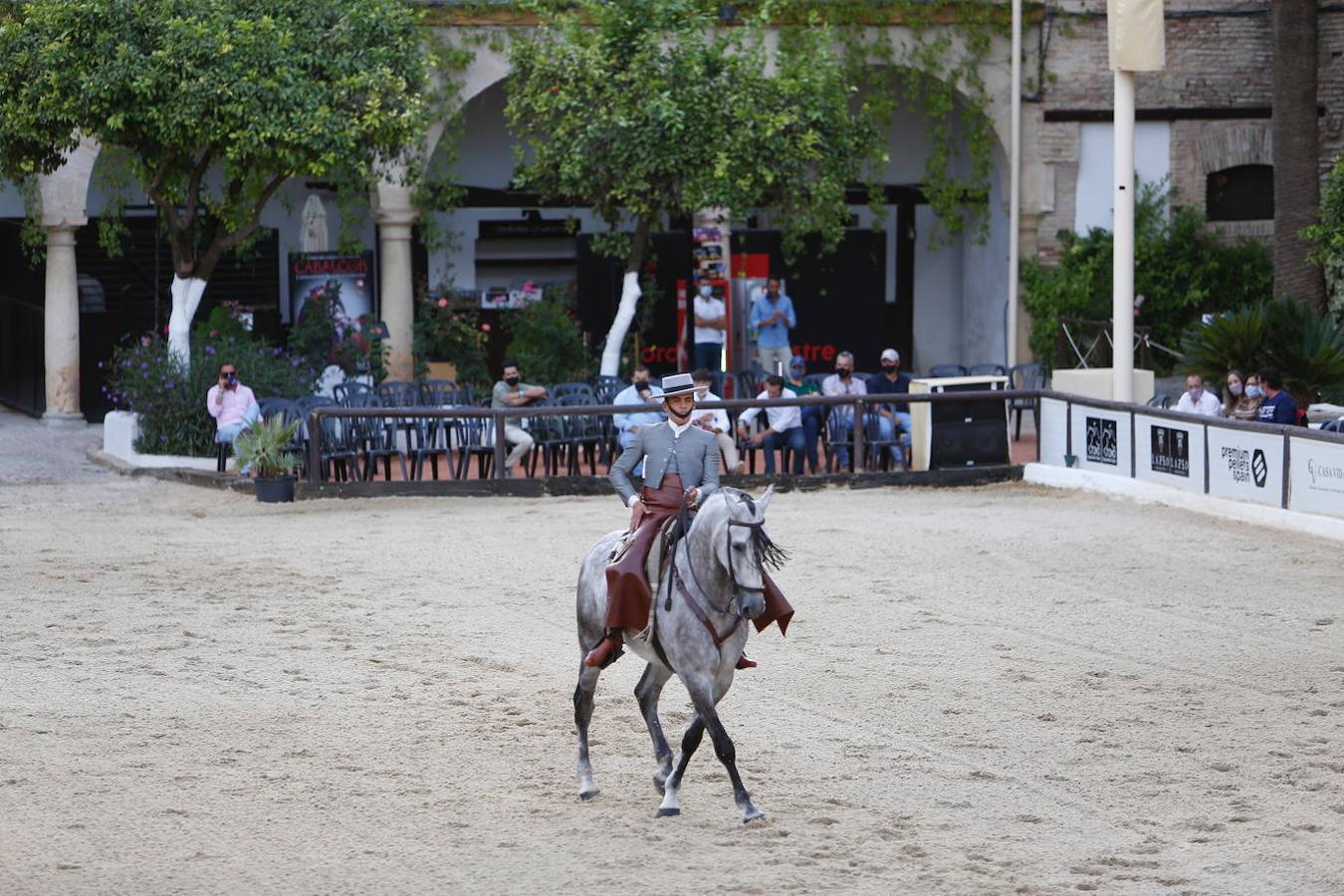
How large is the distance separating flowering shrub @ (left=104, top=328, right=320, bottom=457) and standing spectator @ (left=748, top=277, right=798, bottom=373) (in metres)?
6.19

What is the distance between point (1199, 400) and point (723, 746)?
12.2 meters

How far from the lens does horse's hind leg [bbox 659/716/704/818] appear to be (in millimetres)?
8773

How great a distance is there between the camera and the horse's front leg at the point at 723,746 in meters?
8.56

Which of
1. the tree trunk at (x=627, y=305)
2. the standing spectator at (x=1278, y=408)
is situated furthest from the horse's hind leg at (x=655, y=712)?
the tree trunk at (x=627, y=305)

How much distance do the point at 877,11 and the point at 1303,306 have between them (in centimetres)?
810

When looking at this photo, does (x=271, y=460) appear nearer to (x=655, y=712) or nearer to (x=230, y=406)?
(x=230, y=406)

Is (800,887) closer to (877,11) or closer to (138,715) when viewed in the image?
(138,715)

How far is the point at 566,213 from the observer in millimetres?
29828

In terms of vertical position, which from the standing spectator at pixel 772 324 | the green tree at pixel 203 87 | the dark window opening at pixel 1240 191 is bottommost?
the standing spectator at pixel 772 324

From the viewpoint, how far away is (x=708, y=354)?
86.7 feet

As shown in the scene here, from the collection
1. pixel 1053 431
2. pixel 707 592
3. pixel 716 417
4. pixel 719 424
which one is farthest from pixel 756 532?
pixel 1053 431

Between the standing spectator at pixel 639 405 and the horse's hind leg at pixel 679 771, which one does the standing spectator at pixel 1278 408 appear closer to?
the standing spectator at pixel 639 405

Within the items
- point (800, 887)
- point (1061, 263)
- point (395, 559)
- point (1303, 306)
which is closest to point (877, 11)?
point (1061, 263)

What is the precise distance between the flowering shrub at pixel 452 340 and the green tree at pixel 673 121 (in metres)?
3.15
